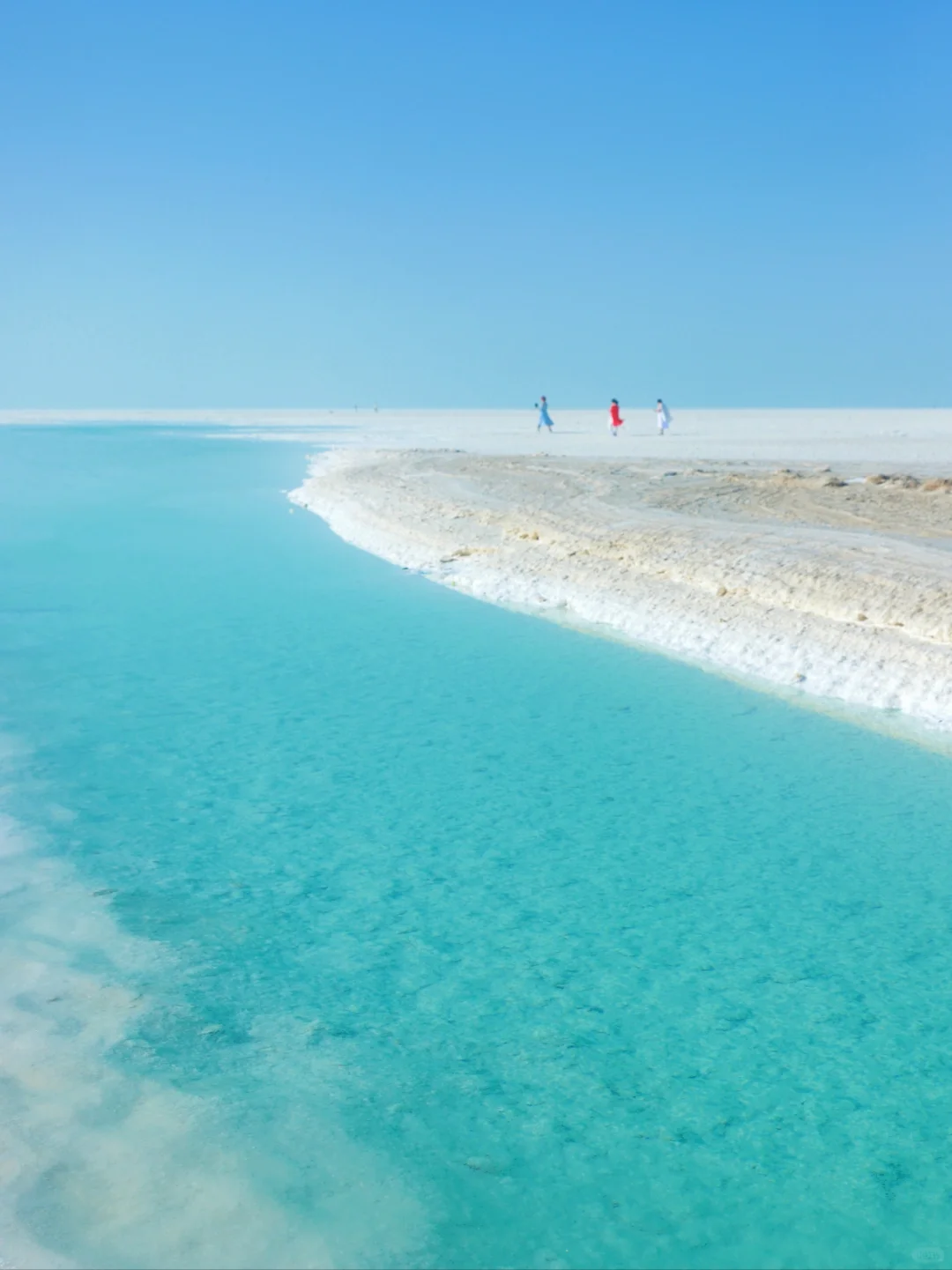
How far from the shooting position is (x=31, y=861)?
6.59 metres

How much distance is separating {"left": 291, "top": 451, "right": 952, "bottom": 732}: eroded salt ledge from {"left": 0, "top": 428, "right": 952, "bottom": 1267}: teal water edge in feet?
2.94

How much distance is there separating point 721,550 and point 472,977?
9.22 meters

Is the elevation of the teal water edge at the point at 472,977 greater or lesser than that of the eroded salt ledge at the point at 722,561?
lesser

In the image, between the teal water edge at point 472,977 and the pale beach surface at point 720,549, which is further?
the pale beach surface at point 720,549

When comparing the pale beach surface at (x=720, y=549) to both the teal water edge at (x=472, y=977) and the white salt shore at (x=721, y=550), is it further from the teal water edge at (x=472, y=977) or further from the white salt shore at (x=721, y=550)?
the teal water edge at (x=472, y=977)

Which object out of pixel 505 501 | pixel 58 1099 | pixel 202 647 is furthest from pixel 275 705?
pixel 505 501

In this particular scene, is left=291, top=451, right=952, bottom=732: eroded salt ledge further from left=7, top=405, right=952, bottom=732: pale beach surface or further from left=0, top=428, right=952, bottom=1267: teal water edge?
left=0, top=428, right=952, bottom=1267: teal water edge

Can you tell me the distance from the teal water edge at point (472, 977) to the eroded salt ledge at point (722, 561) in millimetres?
897

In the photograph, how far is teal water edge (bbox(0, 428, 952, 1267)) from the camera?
3775 mm

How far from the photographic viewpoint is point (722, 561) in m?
13.3

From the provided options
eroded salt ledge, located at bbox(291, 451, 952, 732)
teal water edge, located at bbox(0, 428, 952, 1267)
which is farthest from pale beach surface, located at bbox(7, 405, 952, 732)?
teal water edge, located at bbox(0, 428, 952, 1267)

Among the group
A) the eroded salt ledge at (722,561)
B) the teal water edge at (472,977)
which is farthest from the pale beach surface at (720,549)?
the teal water edge at (472,977)

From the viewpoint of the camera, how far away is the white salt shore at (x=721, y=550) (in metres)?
10.3

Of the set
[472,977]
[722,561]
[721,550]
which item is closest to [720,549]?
[721,550]
